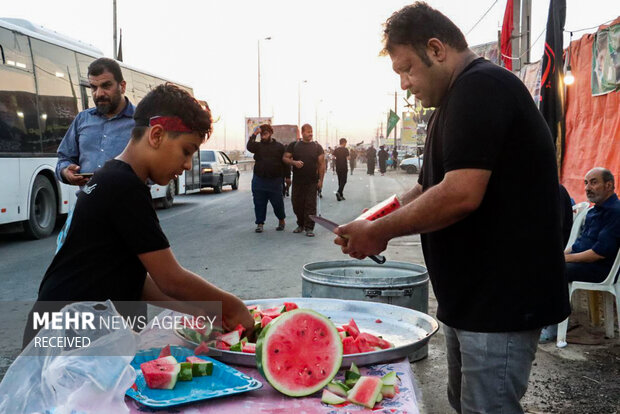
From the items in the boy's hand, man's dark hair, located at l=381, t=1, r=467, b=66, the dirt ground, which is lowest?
the dirt ground

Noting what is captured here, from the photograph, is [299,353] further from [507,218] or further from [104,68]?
[104,68]

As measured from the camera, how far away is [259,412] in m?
1.79

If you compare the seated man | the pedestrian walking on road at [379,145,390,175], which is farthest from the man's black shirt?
the pedestrian walking on road at [379,145,390,175]

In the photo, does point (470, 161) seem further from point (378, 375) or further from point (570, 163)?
point (570, 163)

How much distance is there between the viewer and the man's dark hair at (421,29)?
2215 mm

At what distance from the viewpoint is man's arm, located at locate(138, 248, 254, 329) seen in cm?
214

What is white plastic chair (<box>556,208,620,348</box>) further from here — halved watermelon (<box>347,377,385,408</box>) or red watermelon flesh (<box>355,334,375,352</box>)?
halved watermelon (<box>347,377,385,408</box>)

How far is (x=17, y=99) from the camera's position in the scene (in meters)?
Result: 11.7

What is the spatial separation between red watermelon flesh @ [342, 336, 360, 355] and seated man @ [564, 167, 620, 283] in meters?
4.02

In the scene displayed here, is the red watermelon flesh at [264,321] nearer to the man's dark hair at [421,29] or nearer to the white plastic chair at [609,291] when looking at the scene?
the man's dark hair at [421,29]

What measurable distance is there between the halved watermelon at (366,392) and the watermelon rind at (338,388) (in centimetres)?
3

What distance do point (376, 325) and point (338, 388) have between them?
31.2 inches

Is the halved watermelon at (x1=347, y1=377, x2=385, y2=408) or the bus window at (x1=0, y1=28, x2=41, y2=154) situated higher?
the bus window at (x1=0, y1=28, x2=41, y2=154)

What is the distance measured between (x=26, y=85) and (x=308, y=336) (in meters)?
11.7
